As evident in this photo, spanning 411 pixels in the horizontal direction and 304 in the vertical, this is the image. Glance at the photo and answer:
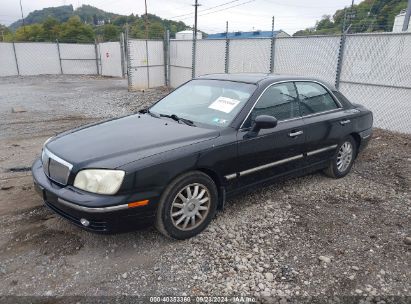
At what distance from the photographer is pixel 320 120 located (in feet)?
15.2

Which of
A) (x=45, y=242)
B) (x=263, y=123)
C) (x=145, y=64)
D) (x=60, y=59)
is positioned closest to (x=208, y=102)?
(x=263, y=123)

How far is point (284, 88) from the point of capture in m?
4.37

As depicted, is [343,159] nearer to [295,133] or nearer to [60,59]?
[295,133]

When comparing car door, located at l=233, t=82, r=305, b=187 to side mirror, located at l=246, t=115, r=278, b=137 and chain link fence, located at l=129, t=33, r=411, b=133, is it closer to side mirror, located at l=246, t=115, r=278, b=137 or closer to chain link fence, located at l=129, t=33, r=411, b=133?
side mirror, located at l=246, t=115, r=278, b=137

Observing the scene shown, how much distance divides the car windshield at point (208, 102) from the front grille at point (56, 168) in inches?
56.7

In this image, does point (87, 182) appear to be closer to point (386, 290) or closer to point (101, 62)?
point (386, 290)

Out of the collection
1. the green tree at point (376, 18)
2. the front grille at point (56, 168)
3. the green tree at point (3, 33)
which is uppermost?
the green tree at point (376, 18)

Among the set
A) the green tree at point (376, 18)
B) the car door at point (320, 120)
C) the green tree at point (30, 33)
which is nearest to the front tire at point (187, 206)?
the car door at point (320, 120)

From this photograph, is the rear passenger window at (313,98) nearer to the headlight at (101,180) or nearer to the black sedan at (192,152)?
the black sedan at (192,152)

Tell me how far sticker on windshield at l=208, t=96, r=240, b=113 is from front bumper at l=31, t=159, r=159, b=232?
54.5 inches

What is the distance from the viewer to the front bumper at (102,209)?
2918mm

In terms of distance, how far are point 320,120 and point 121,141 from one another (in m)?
2.69

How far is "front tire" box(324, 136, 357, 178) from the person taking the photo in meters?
5.12

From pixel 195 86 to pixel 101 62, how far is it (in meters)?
24.3
